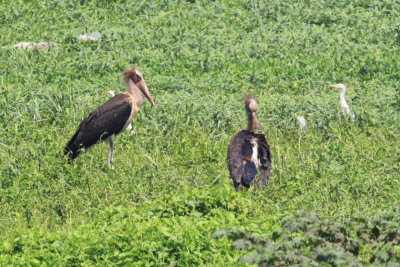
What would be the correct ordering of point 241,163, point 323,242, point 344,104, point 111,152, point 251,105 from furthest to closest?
point 344,104 < point 111,152 < point 251,105 < point 241,163 < point 323,242

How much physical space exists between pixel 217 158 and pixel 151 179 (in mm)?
1314

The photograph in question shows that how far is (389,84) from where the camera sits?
12.5m

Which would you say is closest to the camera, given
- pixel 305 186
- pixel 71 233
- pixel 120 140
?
pixel 71 233

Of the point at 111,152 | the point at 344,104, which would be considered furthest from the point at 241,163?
the point at 344,104

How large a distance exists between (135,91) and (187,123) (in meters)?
0.79

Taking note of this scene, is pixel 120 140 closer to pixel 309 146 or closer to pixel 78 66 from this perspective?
pixel 309 146

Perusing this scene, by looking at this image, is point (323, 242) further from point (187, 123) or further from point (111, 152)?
point (187, 123)

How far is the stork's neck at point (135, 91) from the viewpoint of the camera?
1016cm

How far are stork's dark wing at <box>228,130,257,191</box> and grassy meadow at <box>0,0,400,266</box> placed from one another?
22 centimetres

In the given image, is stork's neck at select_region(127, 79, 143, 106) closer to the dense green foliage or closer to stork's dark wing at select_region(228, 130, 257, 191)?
stork's dark wing at select_region(228, 130, 257, 191)

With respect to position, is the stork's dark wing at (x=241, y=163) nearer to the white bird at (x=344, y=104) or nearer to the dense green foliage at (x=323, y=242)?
the dense green foliage at (x=323, y=242)

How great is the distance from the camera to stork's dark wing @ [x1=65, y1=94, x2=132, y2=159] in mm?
9312

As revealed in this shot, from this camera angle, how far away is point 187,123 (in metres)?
10.3

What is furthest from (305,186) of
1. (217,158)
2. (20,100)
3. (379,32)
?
(379,32)
